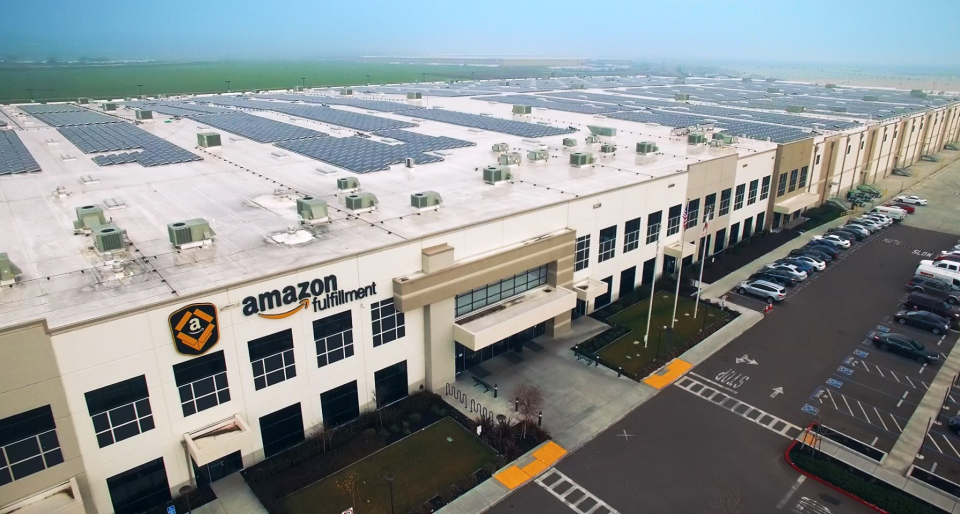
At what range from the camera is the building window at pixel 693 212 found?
55.7 metres

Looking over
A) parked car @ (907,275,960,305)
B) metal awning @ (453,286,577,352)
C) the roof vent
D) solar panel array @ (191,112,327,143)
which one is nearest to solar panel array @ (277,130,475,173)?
solar panel array @ (191,112,327,143)

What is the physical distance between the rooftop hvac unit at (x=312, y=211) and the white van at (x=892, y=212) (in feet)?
237

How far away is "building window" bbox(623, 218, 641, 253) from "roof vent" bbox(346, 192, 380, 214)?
2111 cm

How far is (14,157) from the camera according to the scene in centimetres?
5819

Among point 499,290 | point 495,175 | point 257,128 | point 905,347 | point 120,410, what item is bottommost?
point 905,347

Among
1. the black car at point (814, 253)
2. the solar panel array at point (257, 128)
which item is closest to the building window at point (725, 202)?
the black car at point (814, 253)

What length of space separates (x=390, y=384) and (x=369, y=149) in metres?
33.3

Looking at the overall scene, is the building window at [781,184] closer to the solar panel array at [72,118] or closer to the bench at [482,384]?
the bench at [482,384]

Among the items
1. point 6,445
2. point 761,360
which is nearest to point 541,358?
point 761,360

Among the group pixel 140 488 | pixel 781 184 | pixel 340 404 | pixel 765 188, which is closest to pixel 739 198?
pixel 765 188

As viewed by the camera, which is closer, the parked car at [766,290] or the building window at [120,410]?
the building window at [120,410]

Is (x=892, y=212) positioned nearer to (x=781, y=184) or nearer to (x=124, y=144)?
(x=781, y=184)

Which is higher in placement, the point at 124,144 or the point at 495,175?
the point at 124,144

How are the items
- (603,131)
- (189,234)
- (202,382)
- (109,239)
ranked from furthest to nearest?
(603,131) → (189,234) → (109,239) → (202,382)
